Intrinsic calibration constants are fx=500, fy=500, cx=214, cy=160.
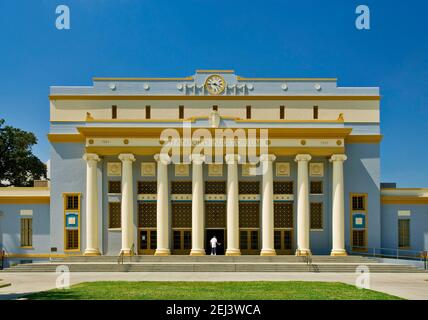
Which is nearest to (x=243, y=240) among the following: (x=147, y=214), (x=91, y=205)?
(x=147, y=214)

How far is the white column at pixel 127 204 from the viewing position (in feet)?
133

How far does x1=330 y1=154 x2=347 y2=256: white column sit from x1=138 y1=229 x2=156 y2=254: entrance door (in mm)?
14878

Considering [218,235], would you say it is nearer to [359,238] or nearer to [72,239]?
[359,238]

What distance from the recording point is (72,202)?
43031 millimetres

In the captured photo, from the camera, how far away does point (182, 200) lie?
1682 inches

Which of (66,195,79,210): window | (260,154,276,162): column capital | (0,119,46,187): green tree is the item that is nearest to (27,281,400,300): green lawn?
(260,154,276,162): column capital

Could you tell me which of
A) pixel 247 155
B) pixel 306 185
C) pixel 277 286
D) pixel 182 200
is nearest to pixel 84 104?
pixel 182 200

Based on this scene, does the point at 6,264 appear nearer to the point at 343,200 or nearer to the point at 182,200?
the point at 182,200

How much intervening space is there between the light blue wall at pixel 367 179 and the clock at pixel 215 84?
12.4 metres

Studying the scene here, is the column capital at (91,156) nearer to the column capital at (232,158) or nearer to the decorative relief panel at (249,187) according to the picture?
the column capital at (232,158)

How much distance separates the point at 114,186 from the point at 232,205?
1037cm

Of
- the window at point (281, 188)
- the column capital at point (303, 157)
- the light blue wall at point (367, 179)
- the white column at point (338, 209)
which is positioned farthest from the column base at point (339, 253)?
the column capital at point (303, 157)

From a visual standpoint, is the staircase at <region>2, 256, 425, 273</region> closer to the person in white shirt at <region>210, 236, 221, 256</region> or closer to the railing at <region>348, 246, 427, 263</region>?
the person in white shirt at <region>210, 236, 221, 256</region>

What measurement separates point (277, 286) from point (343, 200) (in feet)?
67.3
